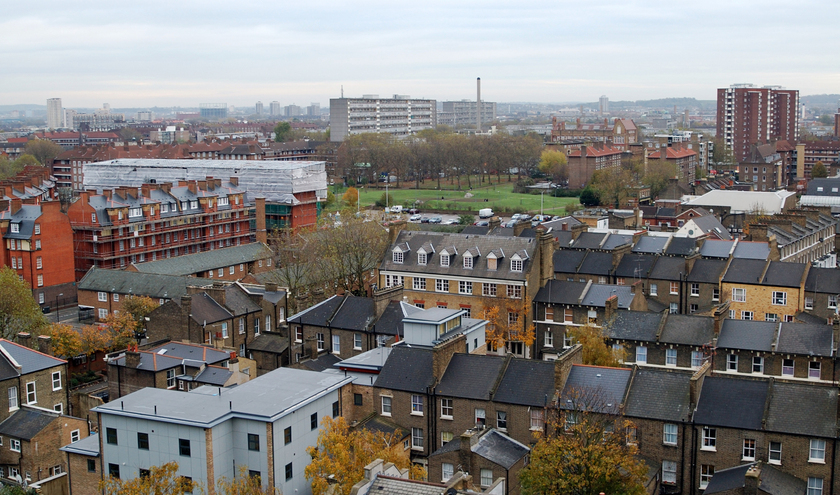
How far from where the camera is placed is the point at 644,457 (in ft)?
131

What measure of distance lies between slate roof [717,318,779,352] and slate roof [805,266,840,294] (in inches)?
608

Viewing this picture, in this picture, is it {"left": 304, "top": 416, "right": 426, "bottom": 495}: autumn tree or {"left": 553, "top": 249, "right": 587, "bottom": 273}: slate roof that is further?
{"left": 553, "top": 249, "right": 587, "bottom": 273}: slate roof

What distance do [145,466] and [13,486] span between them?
29.5ft

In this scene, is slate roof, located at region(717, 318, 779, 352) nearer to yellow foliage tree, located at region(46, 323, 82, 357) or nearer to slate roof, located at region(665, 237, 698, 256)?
slate roof, located at region(665, 237, 698, 256)

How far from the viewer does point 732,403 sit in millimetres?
39344

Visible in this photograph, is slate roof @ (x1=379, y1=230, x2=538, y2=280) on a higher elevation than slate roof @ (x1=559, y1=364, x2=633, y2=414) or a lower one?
higher

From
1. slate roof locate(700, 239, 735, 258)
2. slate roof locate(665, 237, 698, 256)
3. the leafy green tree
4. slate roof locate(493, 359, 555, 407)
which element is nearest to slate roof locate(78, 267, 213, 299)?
slate roof locate(493, 359, 555, 407)

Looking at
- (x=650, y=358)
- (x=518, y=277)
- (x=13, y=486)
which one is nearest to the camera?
(x=13, y=486)

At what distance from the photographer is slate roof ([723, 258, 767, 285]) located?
65.6m

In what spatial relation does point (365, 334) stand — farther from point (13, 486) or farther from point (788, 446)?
point (788, 446)

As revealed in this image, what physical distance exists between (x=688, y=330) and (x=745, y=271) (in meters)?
16.2

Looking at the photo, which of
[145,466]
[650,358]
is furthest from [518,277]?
[145,466]

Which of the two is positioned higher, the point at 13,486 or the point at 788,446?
the point at 788,446

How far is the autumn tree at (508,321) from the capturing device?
61.4m
